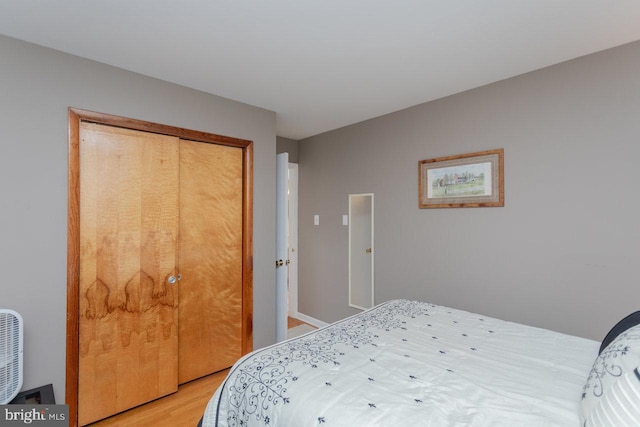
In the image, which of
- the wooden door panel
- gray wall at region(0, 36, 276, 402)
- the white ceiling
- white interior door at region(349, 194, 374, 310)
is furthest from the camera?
white interior door at region(349, 194, 374, 310)

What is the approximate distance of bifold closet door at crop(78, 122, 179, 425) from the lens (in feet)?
6.75

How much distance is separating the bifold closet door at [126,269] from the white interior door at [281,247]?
3.31 ft

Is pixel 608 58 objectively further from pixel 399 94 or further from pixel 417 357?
pixel 417 357

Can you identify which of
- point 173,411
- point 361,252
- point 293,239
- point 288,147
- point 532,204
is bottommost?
point 173,411

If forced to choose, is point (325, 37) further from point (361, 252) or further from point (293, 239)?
point (293, 239)

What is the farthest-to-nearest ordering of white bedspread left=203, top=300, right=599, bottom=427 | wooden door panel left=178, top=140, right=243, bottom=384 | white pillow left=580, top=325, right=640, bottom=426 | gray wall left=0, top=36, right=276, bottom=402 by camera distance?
wooden door panel left=178, top=140, right=243, bottom=384 → gray wall left=0, top=36, right=276, bottom=402 → white bedspread left=203, top=300, right=599, bottom=427 → white pillow left=580, top=325, right=640, bottom=426

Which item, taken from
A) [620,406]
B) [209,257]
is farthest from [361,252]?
[620,406]

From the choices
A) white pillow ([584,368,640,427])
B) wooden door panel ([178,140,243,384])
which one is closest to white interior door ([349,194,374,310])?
wooden door panel ([178,140,243,384])

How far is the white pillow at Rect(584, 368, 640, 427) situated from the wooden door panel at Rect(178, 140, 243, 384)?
2.50 meters

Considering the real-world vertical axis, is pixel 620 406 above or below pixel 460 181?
below

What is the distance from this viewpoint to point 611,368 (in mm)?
950

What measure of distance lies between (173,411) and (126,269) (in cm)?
110

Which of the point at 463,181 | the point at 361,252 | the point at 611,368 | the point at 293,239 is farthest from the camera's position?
the point at 293,239

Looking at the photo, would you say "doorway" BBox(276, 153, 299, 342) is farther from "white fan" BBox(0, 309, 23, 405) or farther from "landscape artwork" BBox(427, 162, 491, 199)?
"white fan" BBox(0, 309, 23, 405)
